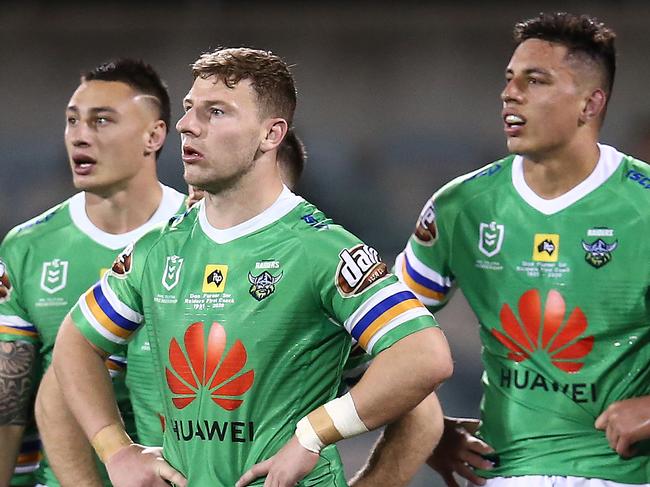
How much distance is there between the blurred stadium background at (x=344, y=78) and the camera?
28.3 ft

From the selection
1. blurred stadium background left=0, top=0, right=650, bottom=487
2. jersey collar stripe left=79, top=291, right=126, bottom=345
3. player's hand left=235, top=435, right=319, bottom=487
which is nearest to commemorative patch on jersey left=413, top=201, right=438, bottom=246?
jersey collar stripe left=79, top=291, right=126, bottom=345

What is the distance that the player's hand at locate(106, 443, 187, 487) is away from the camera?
10.8ft

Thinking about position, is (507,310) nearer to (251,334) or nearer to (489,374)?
(489,374)

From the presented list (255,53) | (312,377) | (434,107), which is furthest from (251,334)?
(434,107)

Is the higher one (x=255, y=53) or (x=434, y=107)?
(x=255, y=53)

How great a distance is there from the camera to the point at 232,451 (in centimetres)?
324

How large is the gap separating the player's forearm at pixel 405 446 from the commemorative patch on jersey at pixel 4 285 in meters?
1.45

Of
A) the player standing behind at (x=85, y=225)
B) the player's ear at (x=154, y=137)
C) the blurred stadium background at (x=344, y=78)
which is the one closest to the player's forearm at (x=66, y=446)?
the player standing behind at (x=85, y=225)

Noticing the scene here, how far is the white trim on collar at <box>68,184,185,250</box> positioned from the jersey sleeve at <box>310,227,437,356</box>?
1.25 meters

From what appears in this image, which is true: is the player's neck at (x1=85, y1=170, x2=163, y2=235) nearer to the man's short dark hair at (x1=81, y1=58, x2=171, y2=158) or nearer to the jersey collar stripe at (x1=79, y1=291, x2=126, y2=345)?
the man's short dark hair at (x1=81, y1=58, x2=171, y2=158)

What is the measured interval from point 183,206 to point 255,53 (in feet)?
3.79

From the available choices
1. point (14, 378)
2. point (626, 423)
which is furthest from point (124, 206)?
point (626, 423)

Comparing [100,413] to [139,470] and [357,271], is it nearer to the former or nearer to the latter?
[139,470]

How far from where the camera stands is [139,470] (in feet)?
10.9
